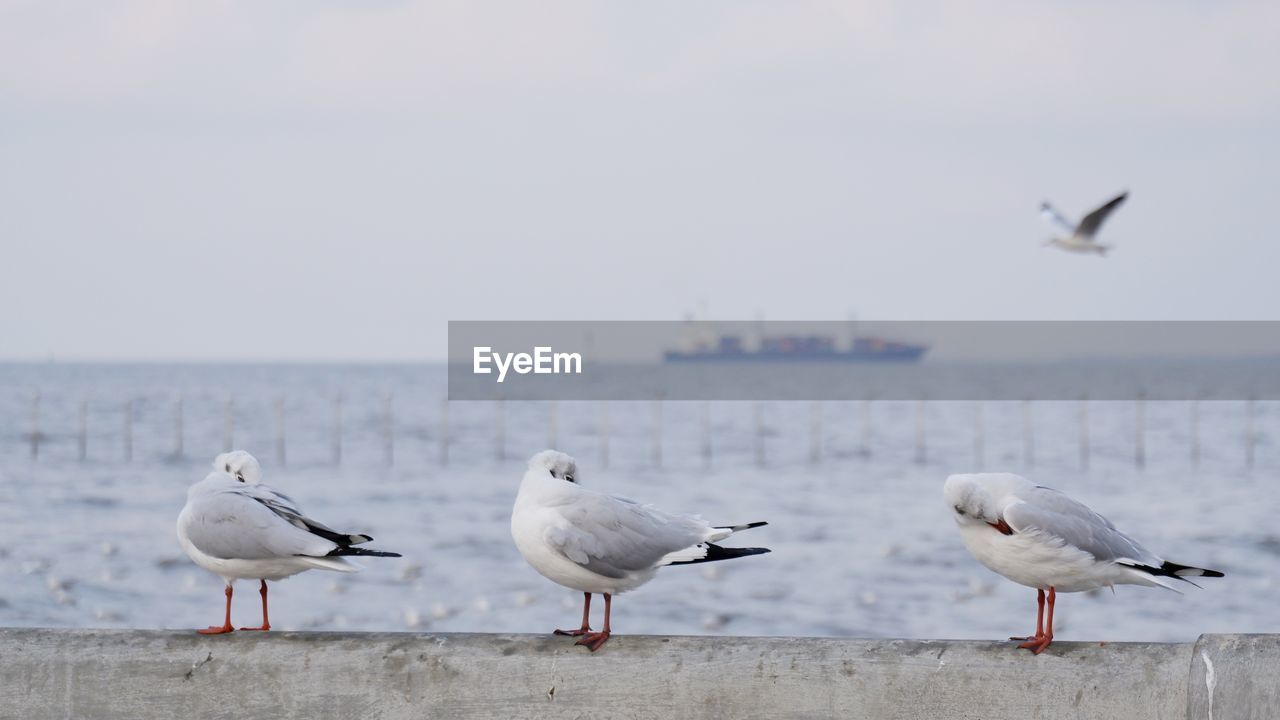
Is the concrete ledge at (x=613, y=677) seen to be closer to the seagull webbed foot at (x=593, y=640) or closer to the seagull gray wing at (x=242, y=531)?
the seagull webbed foot at (x=593, y=640)

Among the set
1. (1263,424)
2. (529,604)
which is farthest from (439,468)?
(1263,424)

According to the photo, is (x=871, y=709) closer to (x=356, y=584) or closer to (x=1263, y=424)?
(x=356, y=584)

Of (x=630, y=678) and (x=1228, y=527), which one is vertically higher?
(x=630, y=678)

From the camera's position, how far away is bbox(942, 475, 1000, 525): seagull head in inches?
187

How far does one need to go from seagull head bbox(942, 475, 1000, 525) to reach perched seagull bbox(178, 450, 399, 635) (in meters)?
1.98

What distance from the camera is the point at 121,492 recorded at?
38.8 metres

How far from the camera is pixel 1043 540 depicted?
4723 millimetres

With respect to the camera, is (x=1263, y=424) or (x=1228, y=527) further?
(x=1263, y=424)

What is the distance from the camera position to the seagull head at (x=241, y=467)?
536cm

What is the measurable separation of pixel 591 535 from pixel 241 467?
144cm

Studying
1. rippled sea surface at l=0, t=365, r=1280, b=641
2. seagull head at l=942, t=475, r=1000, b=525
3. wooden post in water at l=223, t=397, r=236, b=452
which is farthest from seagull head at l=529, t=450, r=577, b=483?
wooden post in water at l=223, t=397, r=236, b=452

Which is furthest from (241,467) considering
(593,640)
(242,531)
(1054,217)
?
(1054,217)

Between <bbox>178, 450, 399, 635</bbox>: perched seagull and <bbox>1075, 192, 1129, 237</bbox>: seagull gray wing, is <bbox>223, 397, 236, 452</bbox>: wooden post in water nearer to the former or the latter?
<bbox>1075, 192, 1129, 237</bbox>: seagull gray wing

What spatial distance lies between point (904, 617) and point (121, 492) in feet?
87.5
